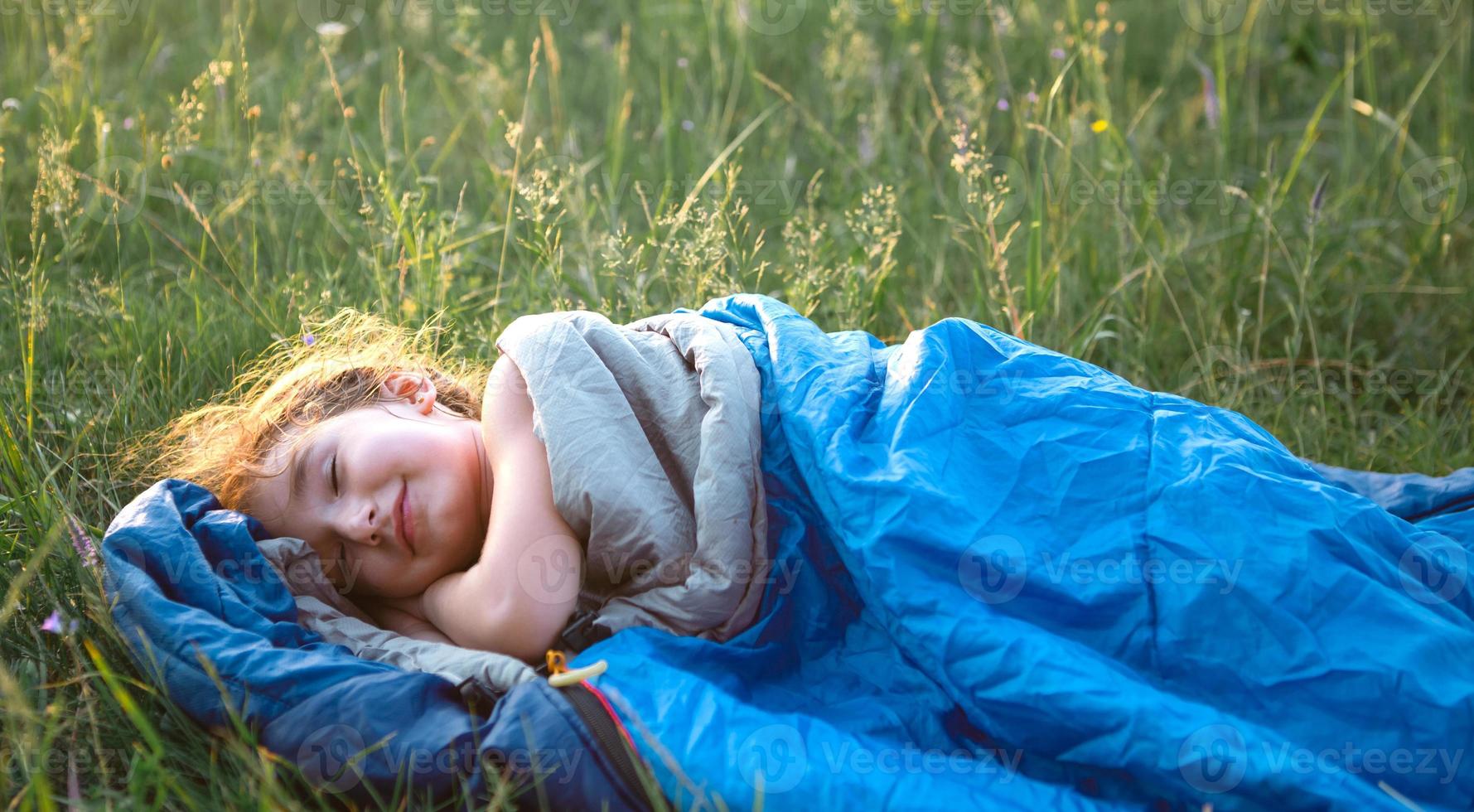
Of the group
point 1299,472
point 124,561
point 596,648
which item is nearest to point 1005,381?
point 1299,472

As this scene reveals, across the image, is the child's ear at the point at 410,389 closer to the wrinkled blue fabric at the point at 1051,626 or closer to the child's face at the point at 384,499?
the child's face at the point at 384,499

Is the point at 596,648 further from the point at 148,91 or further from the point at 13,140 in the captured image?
the point at 148,91

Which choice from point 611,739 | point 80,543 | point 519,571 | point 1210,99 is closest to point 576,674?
point 611,739

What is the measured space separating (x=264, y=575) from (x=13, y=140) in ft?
7.42

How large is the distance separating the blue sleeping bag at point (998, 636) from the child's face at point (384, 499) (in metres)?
0.10

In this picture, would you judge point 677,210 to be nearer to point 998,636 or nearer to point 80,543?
point 80,543

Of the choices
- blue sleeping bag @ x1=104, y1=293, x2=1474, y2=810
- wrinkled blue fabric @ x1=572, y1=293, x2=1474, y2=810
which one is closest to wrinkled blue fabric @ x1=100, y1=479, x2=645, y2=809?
blue sleeping bag @ x1=104, y1=293, x2=1474, y2=810

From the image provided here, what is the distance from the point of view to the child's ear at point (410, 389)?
200cm

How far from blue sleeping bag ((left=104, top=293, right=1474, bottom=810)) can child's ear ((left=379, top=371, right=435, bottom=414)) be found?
335 mm

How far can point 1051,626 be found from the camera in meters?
1.59

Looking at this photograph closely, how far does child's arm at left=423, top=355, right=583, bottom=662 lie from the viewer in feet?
5.66

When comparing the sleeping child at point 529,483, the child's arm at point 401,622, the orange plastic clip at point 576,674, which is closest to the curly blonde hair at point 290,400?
the sleeping child at point 529,483

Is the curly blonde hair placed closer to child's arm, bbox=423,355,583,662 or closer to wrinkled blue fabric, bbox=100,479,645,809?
wrinkled blue fabric, bbox=100,479,645,809

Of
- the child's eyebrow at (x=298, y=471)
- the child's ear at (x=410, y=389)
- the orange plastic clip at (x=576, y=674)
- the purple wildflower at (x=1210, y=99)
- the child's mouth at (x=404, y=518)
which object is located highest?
the purple wildflower at (x=1210, y=99)
